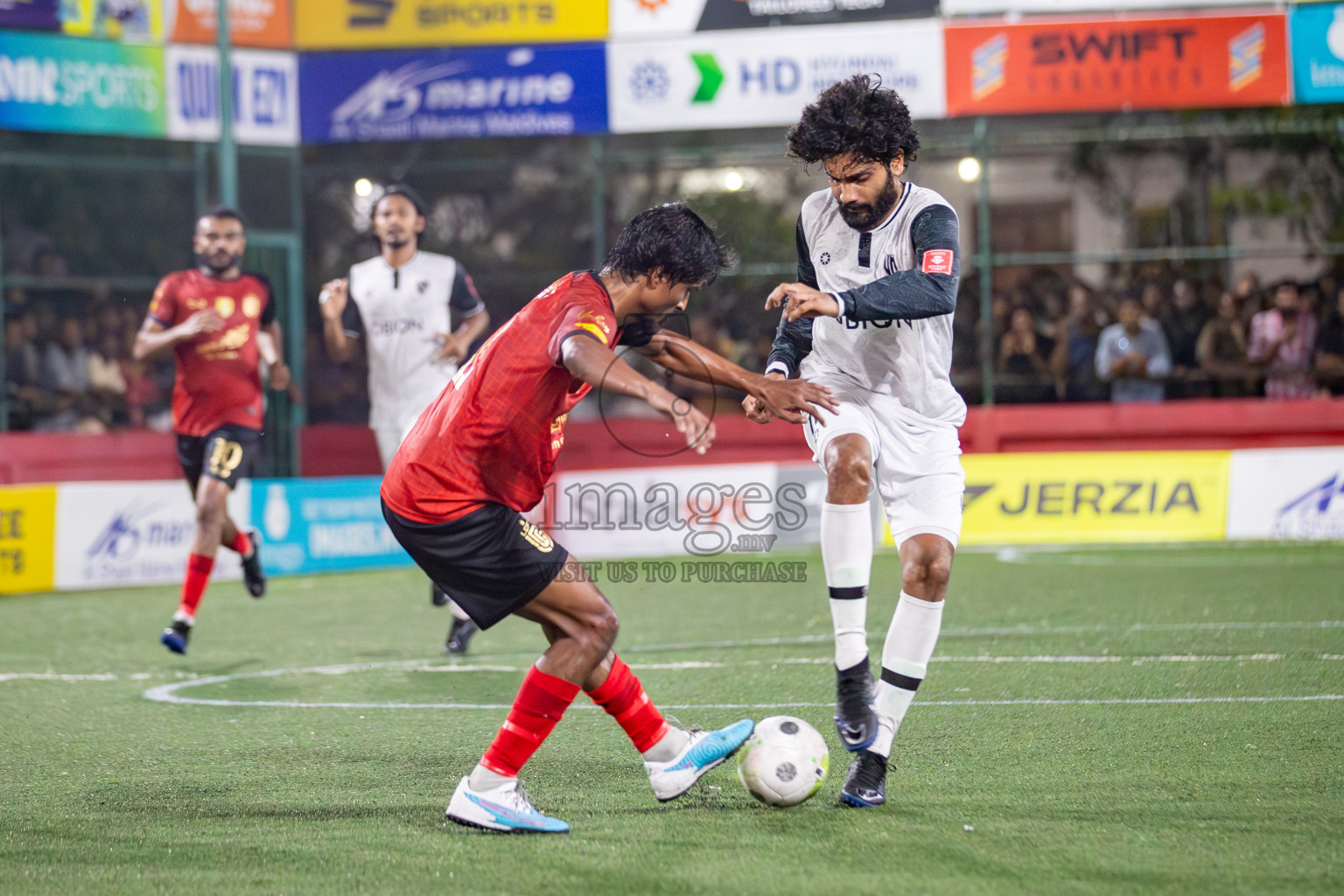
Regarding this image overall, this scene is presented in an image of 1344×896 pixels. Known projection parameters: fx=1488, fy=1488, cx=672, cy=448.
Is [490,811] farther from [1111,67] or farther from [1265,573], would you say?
[1111,67]

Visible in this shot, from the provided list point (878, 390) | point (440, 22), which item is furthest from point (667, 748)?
point (440, 22)

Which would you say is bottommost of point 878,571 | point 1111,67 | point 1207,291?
point 878,571

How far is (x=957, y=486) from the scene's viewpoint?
181 inches

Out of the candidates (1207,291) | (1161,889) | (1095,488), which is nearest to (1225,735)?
(1161,889)

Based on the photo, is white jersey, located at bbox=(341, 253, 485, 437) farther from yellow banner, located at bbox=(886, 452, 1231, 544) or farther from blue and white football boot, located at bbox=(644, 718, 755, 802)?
yellow banner, located at bbox=(886, 452, 1231, 544)

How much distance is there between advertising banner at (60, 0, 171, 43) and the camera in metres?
15.1

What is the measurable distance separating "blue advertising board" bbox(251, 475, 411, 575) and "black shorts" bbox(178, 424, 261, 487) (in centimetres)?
337

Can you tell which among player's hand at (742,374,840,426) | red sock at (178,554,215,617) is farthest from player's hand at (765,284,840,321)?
red sock at (178,554,215,617)

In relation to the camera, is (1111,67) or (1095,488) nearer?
(1095,488)

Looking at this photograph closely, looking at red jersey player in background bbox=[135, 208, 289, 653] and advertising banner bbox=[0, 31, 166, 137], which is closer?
red jersey player in background bbox=[135, 208, 289, 653]

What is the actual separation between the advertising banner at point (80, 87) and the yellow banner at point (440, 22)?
1705 mm

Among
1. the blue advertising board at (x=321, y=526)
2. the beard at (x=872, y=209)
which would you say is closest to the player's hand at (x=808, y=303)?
the beard at (x=872, y=209)

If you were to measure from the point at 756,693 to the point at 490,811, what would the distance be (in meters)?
2.29

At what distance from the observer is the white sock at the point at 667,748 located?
4.33 m
